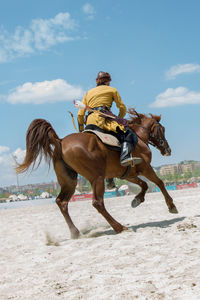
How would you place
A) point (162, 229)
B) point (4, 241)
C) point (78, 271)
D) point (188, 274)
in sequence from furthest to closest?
point (4, 241)
point (162, 229)
point (78, 271)
point (188, 274)

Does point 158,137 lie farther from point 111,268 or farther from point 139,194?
point 111,268

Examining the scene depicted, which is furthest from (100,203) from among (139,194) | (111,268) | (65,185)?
(111,268)

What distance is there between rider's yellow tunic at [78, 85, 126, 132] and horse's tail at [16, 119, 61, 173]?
893 mm

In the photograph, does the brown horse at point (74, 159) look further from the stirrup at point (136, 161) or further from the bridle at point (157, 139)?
the bridle at point (157, 139)

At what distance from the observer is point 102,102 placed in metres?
7.32

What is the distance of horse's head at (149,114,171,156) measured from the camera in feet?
27.8

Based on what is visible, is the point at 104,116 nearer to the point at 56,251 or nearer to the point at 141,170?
the point at 141,170

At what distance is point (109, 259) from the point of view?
4.45m

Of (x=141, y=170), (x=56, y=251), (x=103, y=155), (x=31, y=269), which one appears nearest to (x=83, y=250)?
(x=56, y=251)

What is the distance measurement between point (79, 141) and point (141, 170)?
1.74m

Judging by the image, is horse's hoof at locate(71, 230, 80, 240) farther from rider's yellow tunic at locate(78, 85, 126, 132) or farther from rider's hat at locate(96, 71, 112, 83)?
rider's hat at locate(96, 71, 112, 83)

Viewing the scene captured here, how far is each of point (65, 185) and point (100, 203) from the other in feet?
3.26

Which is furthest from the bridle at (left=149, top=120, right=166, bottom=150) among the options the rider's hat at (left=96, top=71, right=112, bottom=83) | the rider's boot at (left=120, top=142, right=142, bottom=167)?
the rider's hat at (left=96, top=71, right=112, bottom=83)

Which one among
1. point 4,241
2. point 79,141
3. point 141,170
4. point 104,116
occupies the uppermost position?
point 104,116
